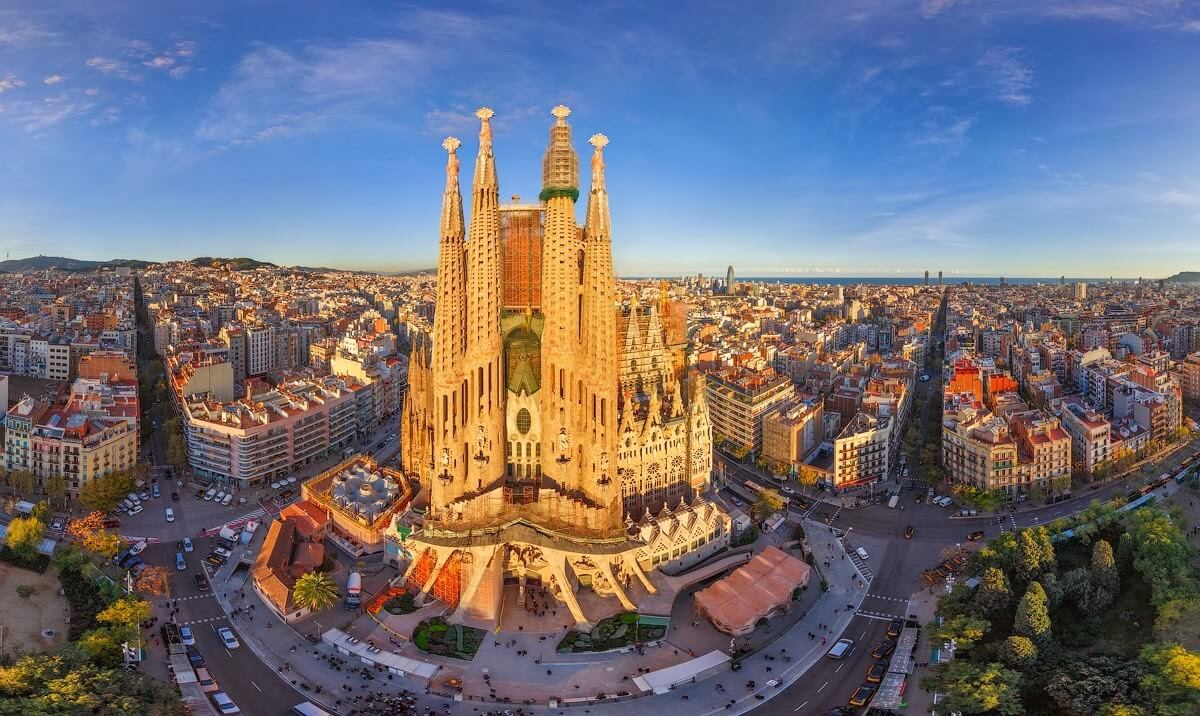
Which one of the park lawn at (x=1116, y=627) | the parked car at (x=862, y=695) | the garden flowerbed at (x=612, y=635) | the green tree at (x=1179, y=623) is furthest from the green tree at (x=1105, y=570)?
the garden flowerbed at (x=612, y=635)

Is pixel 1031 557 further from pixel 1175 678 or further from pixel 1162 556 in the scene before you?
pixel 1175 678

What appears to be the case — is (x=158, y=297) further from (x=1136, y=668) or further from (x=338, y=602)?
(x=1136, y=668)

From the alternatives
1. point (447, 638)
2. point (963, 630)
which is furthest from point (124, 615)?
point (963, 630)

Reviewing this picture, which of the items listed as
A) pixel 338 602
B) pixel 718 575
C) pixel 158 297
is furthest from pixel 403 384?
pixel 158 297

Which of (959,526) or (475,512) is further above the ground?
(475,512)

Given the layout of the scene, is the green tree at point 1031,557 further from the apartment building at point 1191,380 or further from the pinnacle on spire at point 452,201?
the apartment building at point 1191,380
